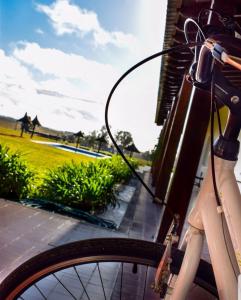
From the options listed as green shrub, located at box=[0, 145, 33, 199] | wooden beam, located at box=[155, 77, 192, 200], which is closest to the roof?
wooden beam, located at box=[155, 77, 192, 200]

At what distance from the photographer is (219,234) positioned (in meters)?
0.87

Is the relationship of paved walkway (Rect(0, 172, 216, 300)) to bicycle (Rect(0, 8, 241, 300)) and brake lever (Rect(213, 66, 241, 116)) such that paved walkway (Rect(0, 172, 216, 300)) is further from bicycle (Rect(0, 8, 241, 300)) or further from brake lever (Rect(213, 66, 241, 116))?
brake lever (Rect(213, 66, 241, 116))

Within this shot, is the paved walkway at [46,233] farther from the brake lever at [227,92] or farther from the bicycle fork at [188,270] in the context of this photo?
the brake lever at [227,92]

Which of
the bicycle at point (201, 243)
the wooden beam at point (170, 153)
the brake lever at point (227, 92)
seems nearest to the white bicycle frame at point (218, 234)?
the bicycle at point (201, 243)

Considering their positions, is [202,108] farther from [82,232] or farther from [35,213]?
[35,213]

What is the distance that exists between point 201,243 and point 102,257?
0.29 metres

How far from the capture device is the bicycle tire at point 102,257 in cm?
96

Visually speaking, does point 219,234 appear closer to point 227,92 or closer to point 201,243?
point 201,243

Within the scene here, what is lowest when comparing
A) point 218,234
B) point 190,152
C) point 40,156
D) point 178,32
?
point 40,156

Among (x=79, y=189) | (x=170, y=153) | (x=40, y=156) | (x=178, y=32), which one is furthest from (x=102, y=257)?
(x=40, y=156)

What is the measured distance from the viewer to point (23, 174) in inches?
200

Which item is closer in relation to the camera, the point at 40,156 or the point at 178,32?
the point at 178,32

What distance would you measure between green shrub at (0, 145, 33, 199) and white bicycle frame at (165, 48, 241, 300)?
423 centimetres

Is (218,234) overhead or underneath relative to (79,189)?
overhead
